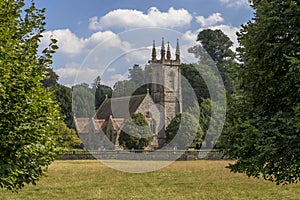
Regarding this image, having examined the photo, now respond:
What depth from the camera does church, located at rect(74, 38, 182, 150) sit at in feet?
256

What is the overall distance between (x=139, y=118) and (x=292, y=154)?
178 feet

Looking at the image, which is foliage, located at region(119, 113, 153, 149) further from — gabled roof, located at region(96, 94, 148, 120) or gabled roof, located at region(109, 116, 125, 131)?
gabled roof, located at region(96, 94, 148, 120)

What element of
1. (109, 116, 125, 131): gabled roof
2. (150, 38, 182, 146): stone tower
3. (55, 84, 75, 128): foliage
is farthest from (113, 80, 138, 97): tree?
(109, 116, 125, 131): gabled roof

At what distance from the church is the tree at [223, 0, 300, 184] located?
63.2 m

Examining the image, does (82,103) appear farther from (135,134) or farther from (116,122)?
(135,134)

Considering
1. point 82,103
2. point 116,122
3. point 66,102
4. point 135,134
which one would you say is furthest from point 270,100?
point 82,103

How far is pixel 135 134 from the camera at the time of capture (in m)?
63.1

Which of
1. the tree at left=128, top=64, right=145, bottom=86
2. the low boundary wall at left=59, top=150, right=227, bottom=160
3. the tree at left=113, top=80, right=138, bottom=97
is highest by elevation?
the tree at left=128, top=64, right=145, bottom=86

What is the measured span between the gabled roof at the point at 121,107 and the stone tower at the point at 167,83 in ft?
18.3

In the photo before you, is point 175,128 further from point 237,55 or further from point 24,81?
point 24,81

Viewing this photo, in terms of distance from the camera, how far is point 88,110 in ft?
315

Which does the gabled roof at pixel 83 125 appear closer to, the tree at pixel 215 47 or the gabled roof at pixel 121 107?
the gabled roof at pixel 121 107

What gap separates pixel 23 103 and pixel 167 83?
3088 inches

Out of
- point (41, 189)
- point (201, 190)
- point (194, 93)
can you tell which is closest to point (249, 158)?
point (201, 190)
